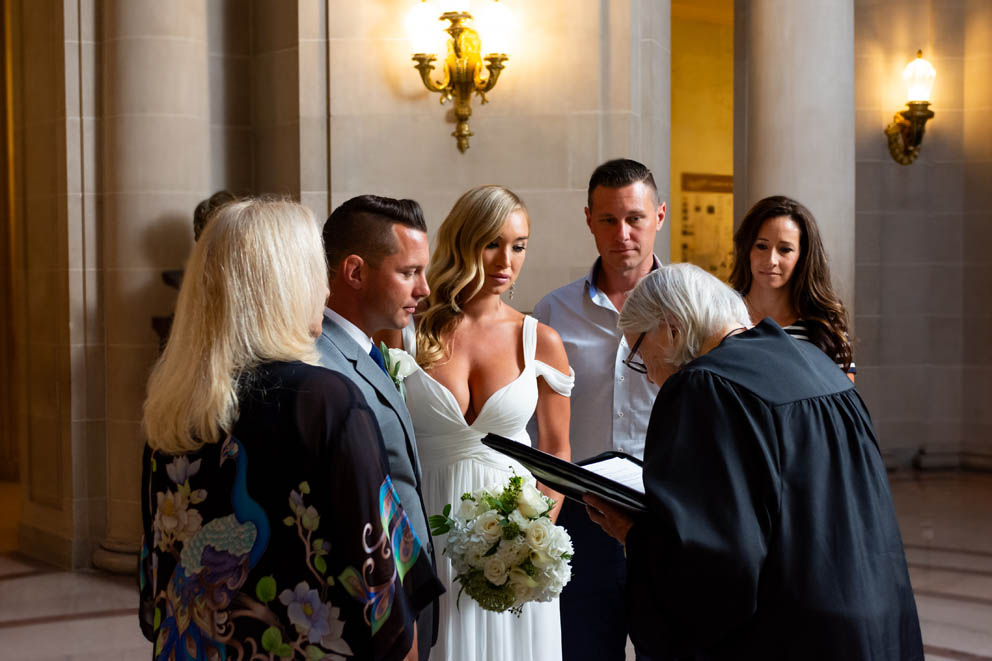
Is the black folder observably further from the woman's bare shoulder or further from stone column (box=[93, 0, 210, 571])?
stone column (box=[93, 0, 210, 571])

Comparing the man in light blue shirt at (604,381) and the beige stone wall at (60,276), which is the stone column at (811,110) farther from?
the beige stone wall at (60,276)

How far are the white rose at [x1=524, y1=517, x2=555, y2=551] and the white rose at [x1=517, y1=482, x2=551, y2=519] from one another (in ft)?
0.09

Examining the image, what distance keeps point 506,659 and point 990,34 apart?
27.8 feet

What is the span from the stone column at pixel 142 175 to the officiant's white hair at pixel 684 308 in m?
4.52

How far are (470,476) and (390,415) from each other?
0.79m

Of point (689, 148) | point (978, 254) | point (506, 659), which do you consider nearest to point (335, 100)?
point (506, 659)

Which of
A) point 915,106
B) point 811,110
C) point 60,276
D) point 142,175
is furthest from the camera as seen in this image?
point 915,106

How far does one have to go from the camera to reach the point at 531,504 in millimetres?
2477

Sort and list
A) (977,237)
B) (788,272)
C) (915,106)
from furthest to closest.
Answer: (977,237), (915,106), (788,272)

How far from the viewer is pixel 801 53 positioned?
6715mm

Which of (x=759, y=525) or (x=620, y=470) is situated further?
(x=620, y=470)

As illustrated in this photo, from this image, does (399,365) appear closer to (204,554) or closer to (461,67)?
(204,554)

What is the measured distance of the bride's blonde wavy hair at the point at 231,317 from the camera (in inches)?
69.2

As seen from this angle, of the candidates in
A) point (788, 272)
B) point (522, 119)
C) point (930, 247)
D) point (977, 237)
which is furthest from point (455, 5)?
point (977, 237)
